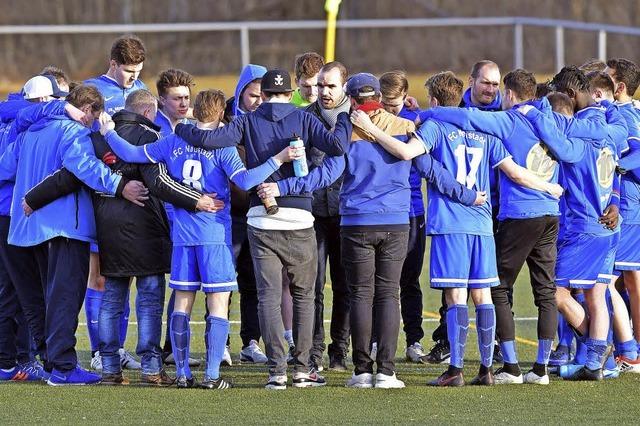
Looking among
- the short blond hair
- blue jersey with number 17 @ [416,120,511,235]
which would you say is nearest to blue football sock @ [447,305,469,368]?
blue jersey with number 17 @ [416,120,511,235]

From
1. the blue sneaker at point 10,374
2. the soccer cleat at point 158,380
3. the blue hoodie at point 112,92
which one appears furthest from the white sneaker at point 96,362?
the blue hoodie at point 112,92

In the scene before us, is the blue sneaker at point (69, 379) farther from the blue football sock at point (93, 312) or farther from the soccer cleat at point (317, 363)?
the soccer cleat at point (317, 363)

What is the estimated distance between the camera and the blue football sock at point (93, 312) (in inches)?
399

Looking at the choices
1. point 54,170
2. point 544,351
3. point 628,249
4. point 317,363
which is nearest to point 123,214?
point 54,170

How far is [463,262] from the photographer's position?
920 cm

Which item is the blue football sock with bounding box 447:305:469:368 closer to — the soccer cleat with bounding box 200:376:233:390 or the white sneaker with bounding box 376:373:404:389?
the white sneaker with bounding box 376:373:404:389

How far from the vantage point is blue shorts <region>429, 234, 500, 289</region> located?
920 centimetres

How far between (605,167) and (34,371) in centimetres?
391

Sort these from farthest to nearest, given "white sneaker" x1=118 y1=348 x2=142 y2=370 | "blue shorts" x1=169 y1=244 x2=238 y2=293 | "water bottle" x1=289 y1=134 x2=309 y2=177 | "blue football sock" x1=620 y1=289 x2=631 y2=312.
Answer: "blue football sock" x1=620 y1=289 x2=631 y2=312 < "white sneaker" x1=118 y1=348 x2=142 y2=370 < "blue shorts" x1=169 y1=244 x2=238 y2=293 < "water bottle" x1=289 y1=134 x2=309 y2=177

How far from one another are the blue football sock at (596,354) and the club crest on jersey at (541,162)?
3.57 feet

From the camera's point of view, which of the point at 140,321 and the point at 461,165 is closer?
the point at 461,165

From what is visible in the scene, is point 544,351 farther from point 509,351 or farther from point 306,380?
point 306,380

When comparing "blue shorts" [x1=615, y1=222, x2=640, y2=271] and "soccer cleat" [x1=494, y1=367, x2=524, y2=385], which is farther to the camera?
"blue shorts" [x1=615, y1=222, x2=640, y2=271]

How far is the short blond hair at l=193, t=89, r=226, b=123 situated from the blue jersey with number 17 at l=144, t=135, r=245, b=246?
0.22m
